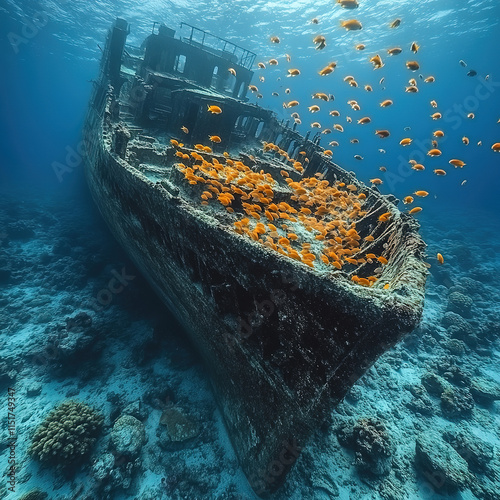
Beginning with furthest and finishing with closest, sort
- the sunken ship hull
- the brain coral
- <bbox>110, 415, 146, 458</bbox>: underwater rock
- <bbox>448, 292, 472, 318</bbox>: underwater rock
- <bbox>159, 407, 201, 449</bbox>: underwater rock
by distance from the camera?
<bbox>448, 292, 472, 318</bbox>: underwater rock
<bbox>159, 407, 201, 449</bbox>: underwater rock
<bbox>110, 415, 146, 458</bbox>: underwater rock
the brain coral
the sunken ship hull

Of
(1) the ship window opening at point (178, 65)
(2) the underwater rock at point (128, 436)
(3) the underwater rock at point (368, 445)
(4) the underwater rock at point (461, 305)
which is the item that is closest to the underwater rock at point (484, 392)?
(4) the underwater rock at point (461, 305)

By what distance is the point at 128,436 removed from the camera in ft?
22.7

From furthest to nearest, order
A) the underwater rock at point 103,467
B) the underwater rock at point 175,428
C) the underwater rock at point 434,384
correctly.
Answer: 1. the underwater rock at point 434,384
2. the underwater rock at point 175,428
3. the underwater rock at point 103,467

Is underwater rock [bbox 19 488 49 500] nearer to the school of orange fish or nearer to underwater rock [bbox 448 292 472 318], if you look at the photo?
the school of orange fish

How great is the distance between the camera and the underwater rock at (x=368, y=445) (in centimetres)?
791

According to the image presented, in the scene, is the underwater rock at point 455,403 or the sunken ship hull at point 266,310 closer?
the sunken ship hull at point 266,310

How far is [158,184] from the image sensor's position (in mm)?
5539

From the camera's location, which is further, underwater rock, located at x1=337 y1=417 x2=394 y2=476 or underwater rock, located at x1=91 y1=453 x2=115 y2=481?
underwater rock, located at x1=337 y1=417 x2=394 y2=476

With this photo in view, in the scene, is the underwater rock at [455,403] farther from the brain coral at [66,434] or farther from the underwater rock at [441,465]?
the brain coral at [66,434]

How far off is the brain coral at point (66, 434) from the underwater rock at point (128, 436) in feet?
1.98

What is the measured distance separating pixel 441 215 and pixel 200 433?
5040 centimetres

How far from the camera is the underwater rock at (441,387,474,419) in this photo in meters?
11.0

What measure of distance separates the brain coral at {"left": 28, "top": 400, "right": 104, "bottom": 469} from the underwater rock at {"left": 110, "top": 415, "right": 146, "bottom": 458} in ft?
1.98

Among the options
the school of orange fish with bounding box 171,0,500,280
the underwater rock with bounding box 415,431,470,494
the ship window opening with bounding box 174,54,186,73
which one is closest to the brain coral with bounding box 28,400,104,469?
the school of orange fish with bounding box 171,0,500,280
